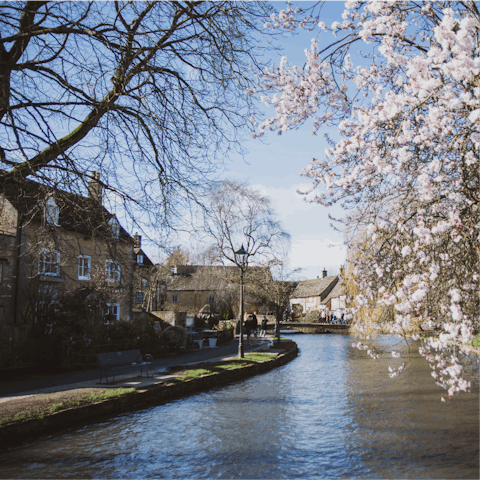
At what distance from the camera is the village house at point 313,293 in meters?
71.6

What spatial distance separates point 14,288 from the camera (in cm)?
1873

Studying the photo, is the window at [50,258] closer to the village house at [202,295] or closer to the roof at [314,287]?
the village house at [202,295]

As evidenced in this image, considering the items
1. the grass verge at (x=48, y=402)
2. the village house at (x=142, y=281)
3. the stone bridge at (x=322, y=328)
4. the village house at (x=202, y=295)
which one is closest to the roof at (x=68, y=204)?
the grass verge at (x=48, y=402)

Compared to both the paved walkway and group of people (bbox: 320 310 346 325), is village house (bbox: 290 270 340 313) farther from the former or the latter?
the paved walkway

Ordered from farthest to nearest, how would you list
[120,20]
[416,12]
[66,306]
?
[66,306] < [120,20] < [416,12]

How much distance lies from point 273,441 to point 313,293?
6671 centimetres

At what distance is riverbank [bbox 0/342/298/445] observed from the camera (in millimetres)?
8492

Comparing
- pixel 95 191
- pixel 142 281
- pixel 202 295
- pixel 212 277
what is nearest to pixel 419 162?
pixel 95 191

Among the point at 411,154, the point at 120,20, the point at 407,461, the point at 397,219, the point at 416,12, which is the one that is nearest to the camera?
the point at 411,154

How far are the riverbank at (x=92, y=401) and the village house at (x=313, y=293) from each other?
56.3m

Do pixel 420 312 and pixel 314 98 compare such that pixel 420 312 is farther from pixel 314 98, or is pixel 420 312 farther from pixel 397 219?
pixel 314 98

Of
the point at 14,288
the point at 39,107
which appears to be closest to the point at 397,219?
the point at 39,107

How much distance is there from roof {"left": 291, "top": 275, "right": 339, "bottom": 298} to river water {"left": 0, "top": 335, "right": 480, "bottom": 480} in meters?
59.0

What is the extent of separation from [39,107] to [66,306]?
10338mm
